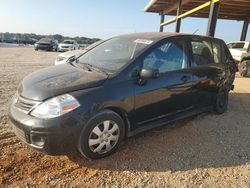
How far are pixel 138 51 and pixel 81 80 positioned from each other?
1.00 metres

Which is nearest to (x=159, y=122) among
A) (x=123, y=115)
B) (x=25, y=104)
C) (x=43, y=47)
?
(x=123, y=115)

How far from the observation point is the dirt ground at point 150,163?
3.01 m

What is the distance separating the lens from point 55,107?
3.01 meters

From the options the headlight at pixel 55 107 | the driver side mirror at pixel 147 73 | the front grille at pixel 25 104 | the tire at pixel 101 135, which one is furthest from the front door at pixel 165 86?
the front grille at pixel 25 104

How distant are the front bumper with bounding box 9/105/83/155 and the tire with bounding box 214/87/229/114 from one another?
Answer: 335cm

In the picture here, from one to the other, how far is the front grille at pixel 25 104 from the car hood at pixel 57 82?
52 mm

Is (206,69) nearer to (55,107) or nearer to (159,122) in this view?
(159,122)

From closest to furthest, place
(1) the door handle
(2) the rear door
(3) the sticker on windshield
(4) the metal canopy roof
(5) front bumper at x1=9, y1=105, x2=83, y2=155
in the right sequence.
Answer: (5) front bumper at x1=9, y1=105, x2=83, y2=155
(3) the sticker on windshield
(1) the door handle
(2) the rear door
(4) the metal canopy roof

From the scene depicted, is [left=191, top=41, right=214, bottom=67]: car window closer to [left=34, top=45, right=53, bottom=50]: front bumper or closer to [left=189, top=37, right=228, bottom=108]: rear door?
[left=189, top=37, right=228, bottom=108]: rear door

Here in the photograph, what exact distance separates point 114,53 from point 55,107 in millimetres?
1563

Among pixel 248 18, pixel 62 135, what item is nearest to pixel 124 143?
pixel 62 135

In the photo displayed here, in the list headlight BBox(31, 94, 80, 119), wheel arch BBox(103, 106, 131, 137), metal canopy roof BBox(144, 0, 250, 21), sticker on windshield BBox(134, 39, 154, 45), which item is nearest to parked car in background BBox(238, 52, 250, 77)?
metal canopy roof BBox(144, 0, 250, 21)

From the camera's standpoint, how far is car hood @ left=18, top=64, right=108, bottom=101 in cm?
315

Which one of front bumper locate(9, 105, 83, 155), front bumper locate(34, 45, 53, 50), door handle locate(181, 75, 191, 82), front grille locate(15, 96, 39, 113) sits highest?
door handle locate(181, 75, 191, 82)
